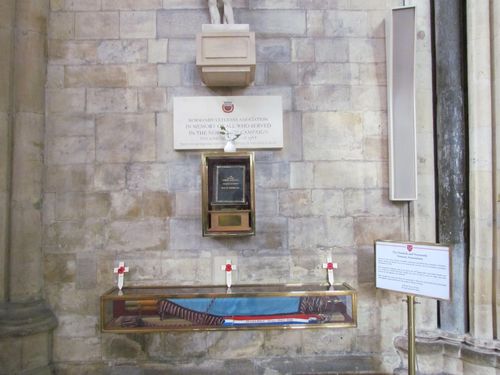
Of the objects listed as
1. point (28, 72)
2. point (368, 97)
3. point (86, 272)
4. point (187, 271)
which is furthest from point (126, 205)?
point (368, 97)

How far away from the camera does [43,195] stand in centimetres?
260

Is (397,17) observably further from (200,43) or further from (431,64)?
(200,43)

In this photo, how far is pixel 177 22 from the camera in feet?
8.75

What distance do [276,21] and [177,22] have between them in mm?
768

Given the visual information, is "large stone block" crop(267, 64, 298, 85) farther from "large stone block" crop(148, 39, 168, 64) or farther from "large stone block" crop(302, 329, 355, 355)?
"large stone block" crop(302, 329, 355, 355)

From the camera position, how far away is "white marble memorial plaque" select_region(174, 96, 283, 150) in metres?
2.61

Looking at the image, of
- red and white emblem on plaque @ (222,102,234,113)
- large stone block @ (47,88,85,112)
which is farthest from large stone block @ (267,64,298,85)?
large stone block @ (47,88,85,112)

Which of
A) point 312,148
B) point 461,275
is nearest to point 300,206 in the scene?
point 312,148

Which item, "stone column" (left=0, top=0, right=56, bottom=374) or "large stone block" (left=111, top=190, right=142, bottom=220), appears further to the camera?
"large stone block" (left=111, top=190, right=142, bottom=220)

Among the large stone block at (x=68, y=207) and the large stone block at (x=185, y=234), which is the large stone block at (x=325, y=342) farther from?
the large stone block at (x=68, y=207)

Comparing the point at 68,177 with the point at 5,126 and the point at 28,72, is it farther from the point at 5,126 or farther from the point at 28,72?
the point at 28,72

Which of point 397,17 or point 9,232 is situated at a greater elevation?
point 397,17

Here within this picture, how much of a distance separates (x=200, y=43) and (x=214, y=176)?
909mm

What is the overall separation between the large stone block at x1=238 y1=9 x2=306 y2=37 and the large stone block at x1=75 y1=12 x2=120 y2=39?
0.98m
